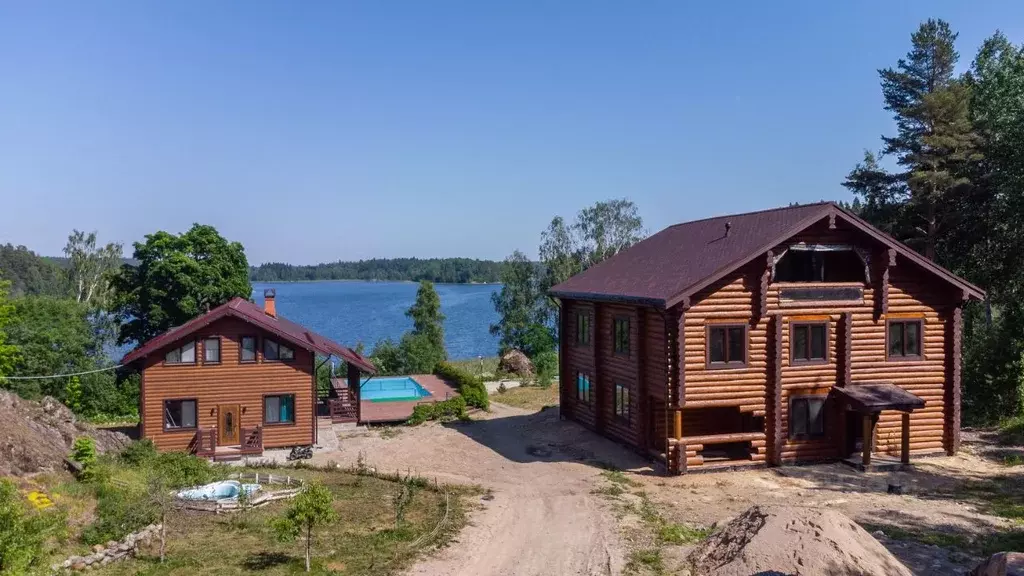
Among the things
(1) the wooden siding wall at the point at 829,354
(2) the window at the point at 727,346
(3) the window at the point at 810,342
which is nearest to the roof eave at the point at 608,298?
(1) the wooden siding wall at the point at 829,354

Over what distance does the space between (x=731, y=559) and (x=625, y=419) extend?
12.1 meters

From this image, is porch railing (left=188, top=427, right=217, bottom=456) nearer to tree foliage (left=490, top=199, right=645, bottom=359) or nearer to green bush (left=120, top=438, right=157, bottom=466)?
green bush (left=120, top=438, right=157, bottom=466)

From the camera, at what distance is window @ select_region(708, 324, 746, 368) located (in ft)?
72.8

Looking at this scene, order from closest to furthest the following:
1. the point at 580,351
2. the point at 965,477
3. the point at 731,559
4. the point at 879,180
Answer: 1. the point at 731,559
2. the point at 965,477
3. the point at 580,351
4. the point at 879,180

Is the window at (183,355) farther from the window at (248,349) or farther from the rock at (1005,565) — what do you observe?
the rock at (1005,565)

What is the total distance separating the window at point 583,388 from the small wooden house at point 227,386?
32.7 ft

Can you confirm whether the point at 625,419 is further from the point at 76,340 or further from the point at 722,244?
the point at 76,340

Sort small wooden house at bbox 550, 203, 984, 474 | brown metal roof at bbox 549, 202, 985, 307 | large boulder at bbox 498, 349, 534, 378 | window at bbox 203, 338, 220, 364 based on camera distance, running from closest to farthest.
→ brown metal roof at bbox 549, 202, 985, 307, small wooden house at bbox 550, 203, 984, 474, window at bbox 203, 338, 220, 364, large boulder at bbox 498, 349, 534, 378

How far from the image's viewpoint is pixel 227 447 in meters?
26.0

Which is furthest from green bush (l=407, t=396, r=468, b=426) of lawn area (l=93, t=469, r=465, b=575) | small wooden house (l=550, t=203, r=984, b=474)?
lawn area (l=93, t=469, r=465, b=575)

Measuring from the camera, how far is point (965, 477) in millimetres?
21375

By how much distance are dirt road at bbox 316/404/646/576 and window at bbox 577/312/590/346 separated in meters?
3.41

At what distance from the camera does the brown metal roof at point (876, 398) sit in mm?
21484

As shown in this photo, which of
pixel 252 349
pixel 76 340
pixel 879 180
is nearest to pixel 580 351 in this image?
pixel 252 349
